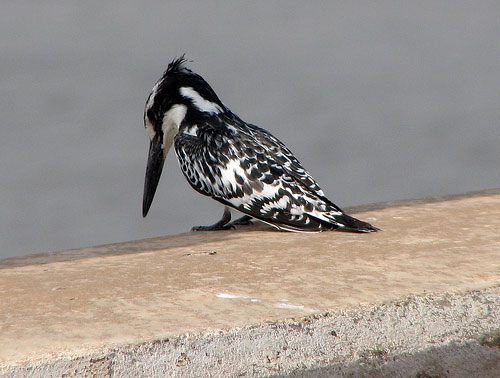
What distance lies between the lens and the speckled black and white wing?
337cm

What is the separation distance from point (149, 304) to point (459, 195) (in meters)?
2.16

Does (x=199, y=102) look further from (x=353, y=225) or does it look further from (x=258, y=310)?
(x=258, y=310)

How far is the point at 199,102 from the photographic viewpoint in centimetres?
382

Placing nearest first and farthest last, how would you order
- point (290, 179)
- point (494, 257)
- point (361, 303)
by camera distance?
point (361, 303) → point (494, 257) → point (290, 179)

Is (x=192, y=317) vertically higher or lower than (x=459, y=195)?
lower

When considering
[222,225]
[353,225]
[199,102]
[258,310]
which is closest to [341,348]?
[258,310]

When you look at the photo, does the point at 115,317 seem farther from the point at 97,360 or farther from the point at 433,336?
the point at 433,336

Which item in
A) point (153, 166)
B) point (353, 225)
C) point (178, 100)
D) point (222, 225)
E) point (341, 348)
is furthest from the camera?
point (153, 166)

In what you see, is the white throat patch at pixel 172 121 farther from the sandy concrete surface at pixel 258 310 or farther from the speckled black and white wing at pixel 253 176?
the sandy concrete surface at pixel 258 310

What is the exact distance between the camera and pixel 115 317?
7.11 feet

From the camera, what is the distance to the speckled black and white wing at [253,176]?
3371 millimetres

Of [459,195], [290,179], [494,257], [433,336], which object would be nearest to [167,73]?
[290,179]

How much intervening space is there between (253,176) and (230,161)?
0.13 m

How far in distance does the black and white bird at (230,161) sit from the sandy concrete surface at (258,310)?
0.37 meters
